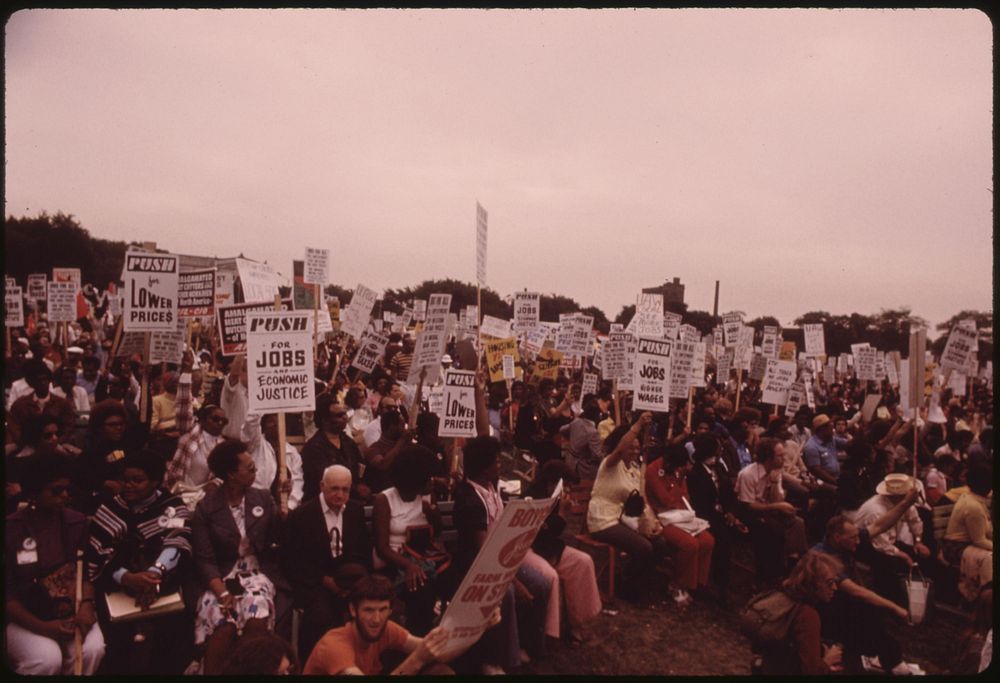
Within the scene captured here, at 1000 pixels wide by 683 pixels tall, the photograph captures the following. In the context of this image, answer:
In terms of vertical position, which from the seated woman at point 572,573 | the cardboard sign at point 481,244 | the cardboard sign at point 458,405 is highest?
the cardboard sign at point 481,244

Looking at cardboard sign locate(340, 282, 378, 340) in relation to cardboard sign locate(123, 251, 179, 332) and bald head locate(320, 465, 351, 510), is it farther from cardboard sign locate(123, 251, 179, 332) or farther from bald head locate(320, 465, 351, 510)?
bald head locate(320, 465, 351, 510)

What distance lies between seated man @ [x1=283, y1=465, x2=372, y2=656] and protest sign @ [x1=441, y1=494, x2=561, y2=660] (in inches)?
53.5

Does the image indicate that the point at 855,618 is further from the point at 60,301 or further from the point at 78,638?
the point at 60,301

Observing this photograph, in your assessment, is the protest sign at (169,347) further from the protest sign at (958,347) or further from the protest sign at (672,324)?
the protest sign at (958,347)

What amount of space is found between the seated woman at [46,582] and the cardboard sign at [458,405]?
145 inches

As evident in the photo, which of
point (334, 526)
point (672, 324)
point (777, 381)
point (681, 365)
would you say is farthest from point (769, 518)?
point (672, 324)

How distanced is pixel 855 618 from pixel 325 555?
3.82 meters

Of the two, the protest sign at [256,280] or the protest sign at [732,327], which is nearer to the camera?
the protest sign at [256,280]

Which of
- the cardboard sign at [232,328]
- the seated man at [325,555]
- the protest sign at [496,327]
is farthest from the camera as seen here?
the protest sign at [496,327]

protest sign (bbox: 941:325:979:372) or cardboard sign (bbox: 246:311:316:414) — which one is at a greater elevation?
protest sign (bbox: 941:325:979:372)

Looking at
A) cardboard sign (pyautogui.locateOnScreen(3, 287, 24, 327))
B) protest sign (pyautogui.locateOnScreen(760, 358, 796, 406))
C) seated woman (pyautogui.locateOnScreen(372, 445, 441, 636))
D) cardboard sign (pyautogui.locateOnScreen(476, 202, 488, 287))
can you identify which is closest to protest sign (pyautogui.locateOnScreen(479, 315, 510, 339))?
protest sign (pyautogui.locateOnScreen(760, 358, 796, 406))

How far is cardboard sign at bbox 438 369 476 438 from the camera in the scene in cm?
757

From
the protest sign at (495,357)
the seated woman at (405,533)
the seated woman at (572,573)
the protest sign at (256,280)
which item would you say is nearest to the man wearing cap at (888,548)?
the seated woman at (572,573)

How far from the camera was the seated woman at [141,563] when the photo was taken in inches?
181
